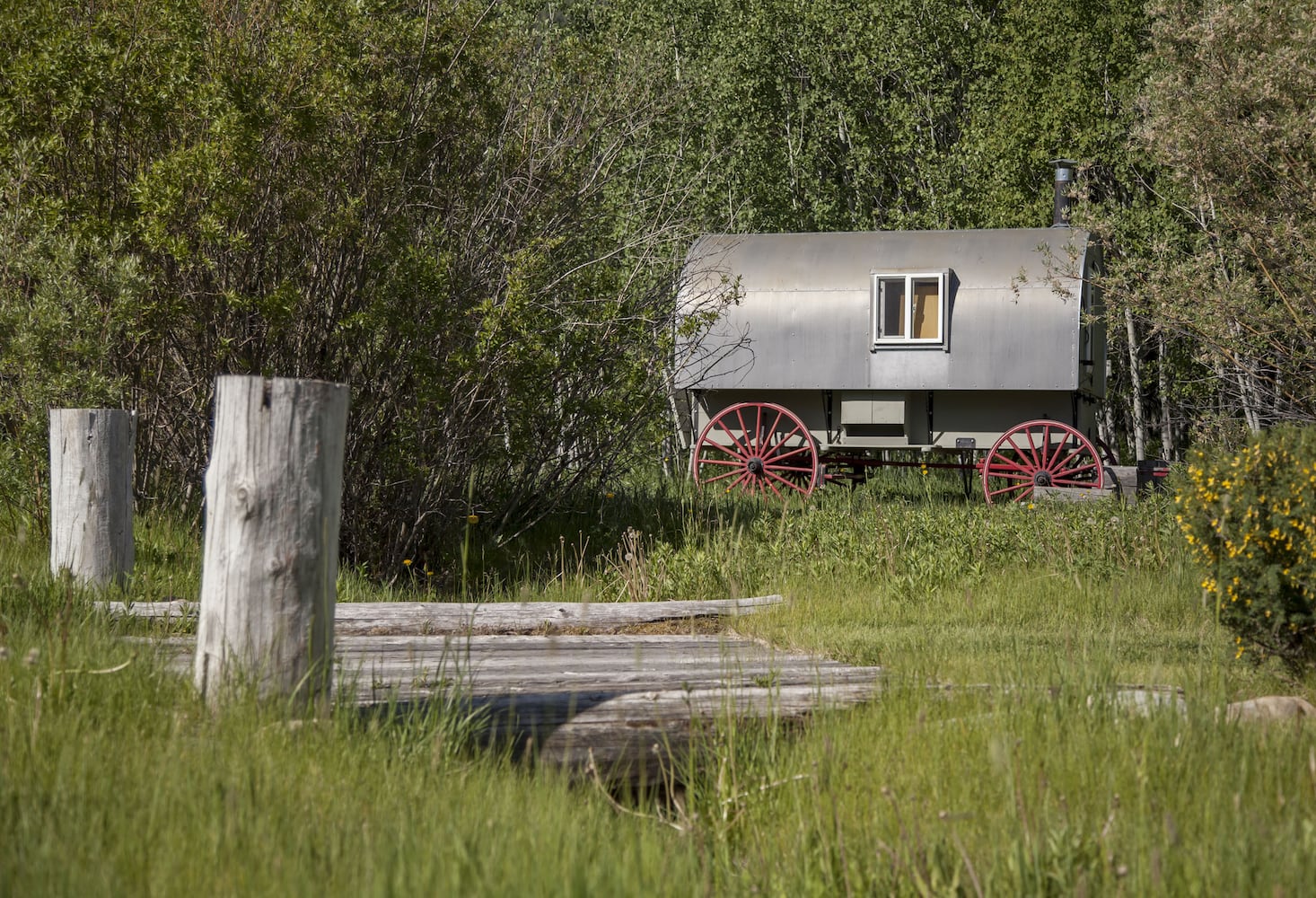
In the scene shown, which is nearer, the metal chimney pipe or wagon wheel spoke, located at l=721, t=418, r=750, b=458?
wagon wheel spoke, located at l=721, t=418, r=750, b=458

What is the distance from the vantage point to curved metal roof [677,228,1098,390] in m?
13.5

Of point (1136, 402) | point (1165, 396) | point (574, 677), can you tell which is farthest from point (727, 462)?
point (1165, 396)

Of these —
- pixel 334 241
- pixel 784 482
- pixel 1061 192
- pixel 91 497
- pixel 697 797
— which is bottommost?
pixel 697 797

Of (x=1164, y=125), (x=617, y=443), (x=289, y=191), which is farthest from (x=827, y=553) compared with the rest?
(x=1164, y=125)

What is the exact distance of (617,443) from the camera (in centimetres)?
999

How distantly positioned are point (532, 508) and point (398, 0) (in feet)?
12.5

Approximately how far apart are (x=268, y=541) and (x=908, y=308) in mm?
11187

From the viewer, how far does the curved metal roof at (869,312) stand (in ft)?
A: 44.2

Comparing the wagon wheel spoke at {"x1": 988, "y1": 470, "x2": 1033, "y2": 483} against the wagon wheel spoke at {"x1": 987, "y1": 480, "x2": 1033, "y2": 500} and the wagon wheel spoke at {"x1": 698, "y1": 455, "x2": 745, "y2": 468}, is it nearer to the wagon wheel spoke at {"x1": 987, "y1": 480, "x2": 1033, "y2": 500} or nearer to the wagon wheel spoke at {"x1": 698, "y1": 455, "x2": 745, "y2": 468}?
the wagon wheel spoke at {"x1": 987, "y1": 480, "x2": 1033, "y2": 500}

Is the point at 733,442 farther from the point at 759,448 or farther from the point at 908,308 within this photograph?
the point at 908,308

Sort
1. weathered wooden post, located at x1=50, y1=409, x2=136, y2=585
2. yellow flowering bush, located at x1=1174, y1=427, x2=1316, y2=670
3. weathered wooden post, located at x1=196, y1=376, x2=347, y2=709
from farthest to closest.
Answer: weathered wooden post, located at x1=50, y1=409, x2=136, y2=585 < yellow flowering bush, located at x1=1174, y1=427, x2=1316, y2=670 < weathered wooden post, located at x1=196, y1=376, x2=347, y2=709

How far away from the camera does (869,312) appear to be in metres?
13.9

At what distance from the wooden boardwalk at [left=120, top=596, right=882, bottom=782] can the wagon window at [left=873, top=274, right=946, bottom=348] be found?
26.8 feet

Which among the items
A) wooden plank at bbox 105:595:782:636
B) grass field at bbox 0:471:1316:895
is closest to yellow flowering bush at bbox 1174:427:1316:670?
grass field at bbox 0:471:1316:895
